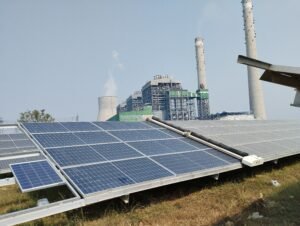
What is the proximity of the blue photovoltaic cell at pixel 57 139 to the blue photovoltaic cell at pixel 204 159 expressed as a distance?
13.1 feet

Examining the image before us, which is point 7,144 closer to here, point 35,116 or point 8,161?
point 8,161

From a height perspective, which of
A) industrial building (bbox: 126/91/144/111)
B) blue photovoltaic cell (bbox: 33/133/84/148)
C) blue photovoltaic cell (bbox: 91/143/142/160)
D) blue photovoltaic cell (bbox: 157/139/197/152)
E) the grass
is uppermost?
industrial building (bbox: 126/91/144/111)

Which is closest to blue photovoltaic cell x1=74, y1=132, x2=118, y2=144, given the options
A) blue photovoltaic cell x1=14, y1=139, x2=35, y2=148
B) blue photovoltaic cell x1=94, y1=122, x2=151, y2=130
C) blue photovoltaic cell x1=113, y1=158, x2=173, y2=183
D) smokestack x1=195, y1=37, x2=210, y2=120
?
blue photovoltaic cell x1=94, y1=122, x2=151, y2=130

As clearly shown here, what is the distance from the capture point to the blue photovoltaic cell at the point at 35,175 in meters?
7.69

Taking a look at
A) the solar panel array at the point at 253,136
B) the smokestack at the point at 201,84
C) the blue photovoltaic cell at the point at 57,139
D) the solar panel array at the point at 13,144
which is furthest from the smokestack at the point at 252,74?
the blue photovoltaic cell at the point at 57,139

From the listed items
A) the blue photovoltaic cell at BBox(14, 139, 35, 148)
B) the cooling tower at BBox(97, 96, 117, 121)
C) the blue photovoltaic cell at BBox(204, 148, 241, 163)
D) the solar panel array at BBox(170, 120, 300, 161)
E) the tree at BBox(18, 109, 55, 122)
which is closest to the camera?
the blue photovoltaic cell at BBox(204, 148, 241, 163)

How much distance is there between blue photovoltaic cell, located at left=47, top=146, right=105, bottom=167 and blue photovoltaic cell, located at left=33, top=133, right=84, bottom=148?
378mm

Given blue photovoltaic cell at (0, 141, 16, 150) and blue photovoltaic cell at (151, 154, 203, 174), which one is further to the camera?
blue photovoltaic cell at (0, 141, 16, 150)

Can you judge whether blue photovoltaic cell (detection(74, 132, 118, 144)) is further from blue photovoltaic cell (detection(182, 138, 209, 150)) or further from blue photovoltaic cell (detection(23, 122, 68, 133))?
blue photovoltaic cell (detection(182, 138, 209, 150))

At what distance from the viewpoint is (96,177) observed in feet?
27.2

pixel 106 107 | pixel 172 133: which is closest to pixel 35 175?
pixel 172 133

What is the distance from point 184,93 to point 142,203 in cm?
7633

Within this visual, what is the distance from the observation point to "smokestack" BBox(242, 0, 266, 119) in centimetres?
5972

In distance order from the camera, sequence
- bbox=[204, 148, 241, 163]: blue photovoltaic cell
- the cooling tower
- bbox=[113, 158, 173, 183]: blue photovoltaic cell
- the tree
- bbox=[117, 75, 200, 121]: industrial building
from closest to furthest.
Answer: bbox=[113, 158, 173, 183]: blue photovoltaic cell < bbox=[204, 148, 241, 163]: blue photovoltaic cell < the tree < bbox=[117, 75, 200, 121]: industrial building < the cooling tower
